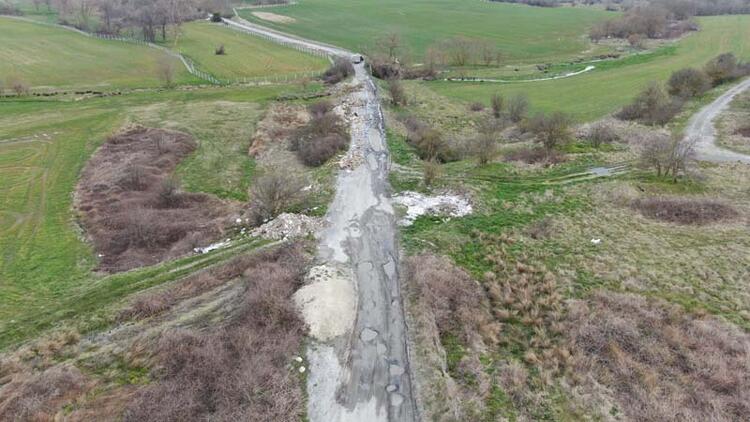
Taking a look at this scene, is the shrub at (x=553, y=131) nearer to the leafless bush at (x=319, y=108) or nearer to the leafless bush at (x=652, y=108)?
the leafless bush at (x=652, y=108)

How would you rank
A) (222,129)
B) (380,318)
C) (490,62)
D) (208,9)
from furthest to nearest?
(208,9) < (490,62) < (222,129) < (380,318)

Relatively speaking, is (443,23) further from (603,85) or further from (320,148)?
(320,148)

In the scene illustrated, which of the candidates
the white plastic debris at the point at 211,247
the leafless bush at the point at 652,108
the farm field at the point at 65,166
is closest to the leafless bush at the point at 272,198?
the white plastic debris at the point at 211,247

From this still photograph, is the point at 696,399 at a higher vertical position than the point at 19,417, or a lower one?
higher

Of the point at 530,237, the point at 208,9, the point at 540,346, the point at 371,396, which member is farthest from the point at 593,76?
the point at 208,9

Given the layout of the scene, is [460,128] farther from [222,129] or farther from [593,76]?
[593,76]
